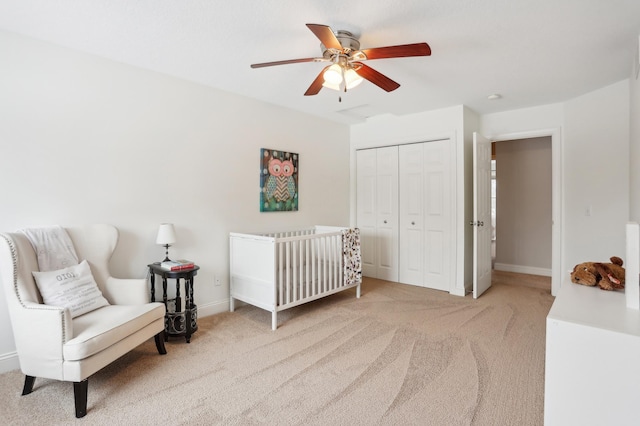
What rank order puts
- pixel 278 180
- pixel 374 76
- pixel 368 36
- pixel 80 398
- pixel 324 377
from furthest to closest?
pixel 278 180, pixel 374 76, pixel 368 36, pixel 324 377, pixel 80 398

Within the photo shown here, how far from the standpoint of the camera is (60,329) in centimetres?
178

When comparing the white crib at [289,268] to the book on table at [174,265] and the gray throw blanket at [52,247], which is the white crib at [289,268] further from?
the gray throw blanket at [52,247]

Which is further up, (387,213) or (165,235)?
(387,213)

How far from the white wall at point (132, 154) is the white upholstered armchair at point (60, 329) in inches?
16.7

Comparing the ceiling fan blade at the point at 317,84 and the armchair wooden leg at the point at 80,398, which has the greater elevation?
the ceiling fan blade at the point at 317,84

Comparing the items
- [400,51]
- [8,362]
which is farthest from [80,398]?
[400,51]

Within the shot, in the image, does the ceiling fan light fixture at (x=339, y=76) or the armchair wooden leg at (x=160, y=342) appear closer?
the ceiling fan light fixture at (x=339, y=76)

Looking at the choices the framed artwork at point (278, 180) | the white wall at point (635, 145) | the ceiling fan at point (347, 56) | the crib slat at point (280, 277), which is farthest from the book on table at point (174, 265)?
the white wall at point (635, 145)

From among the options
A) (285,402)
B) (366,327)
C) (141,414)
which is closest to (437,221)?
(366,327)

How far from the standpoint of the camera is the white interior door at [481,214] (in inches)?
147

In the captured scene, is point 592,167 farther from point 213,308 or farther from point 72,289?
point 72,289

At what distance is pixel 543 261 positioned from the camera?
5.03 meters

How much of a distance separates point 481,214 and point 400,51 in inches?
103

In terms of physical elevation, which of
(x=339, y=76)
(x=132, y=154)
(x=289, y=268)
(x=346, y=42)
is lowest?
(x=289, y=268)
